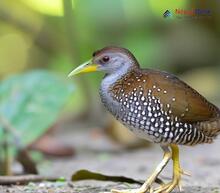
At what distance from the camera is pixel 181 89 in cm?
446

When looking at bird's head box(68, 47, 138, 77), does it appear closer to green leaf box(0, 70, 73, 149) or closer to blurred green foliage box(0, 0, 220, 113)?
green leaf box(0, 70, 73, 149)

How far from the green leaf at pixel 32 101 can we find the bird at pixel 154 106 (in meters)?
2.15

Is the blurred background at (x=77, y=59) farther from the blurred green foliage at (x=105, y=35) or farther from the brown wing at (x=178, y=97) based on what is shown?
the brown wing at (x=178, y=97)

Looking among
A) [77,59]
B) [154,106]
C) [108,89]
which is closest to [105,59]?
[108,89]

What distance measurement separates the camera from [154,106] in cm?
436

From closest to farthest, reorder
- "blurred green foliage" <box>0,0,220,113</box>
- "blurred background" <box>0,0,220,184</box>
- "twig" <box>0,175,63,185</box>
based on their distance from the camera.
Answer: "twig" <box>0,175,63,185</box> < "blurred background" <box>0,0,220,184</box> < "blurred green foliage" <box>0,0,220,113</box>

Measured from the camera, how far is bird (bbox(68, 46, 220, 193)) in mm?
4344

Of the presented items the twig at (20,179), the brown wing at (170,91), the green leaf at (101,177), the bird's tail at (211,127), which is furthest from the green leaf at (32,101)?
the bird's tail at (211,127)

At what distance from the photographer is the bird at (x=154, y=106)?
14.3 ft

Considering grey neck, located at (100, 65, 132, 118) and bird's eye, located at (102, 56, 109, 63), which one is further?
bird's eye, located at (102, 56, 109, 63)

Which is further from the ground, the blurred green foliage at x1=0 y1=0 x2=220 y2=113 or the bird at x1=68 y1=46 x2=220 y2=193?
the blurred green foliage at x1=0 y1=0 x2=220 y2=113

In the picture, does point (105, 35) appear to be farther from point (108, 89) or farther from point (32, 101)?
point (108, 89)

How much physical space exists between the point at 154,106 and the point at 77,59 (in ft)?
14.4

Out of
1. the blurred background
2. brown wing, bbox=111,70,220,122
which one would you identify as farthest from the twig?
brown wing, bbox=111,70,220,122
